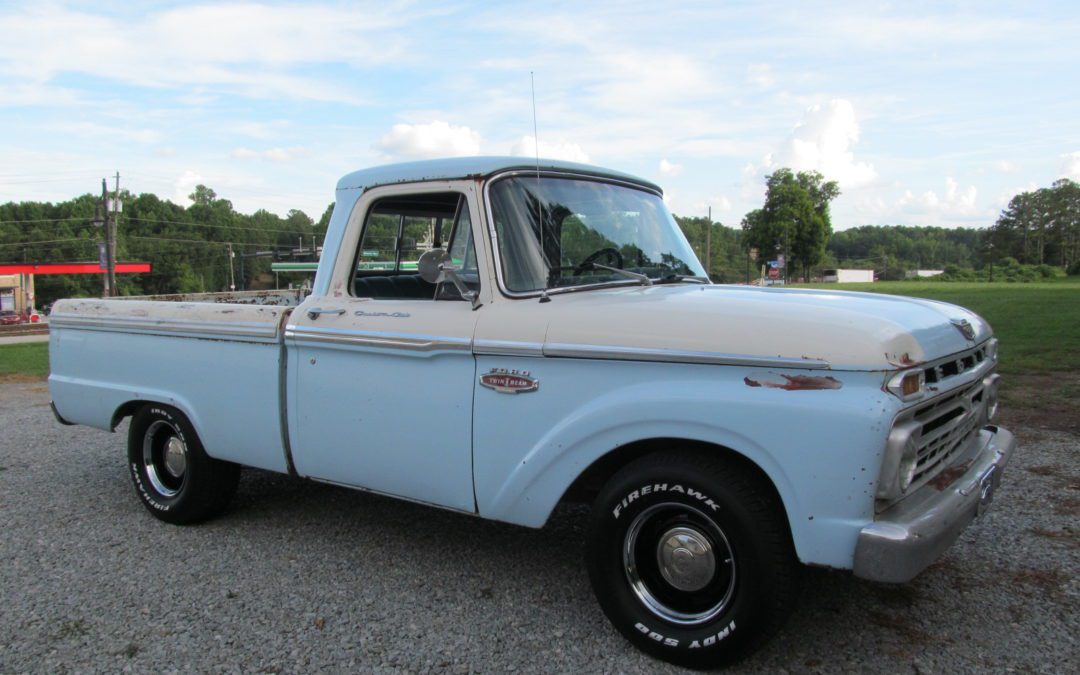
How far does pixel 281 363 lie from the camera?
3.93 metres

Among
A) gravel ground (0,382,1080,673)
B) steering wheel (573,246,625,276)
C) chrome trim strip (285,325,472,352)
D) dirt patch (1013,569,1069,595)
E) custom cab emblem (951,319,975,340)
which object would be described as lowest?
gravel ground (0,382,1080,673)

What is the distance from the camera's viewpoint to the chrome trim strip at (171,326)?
13.2 feet

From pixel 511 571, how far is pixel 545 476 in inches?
39.1

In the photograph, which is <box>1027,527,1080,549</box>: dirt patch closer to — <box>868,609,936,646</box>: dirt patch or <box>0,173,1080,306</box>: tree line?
<box>868,609,936,646</box>: dirt patch

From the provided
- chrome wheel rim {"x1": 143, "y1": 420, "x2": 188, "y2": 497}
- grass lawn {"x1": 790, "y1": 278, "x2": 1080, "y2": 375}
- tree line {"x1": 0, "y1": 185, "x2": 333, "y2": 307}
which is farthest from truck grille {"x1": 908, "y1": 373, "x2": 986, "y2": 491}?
tree line {"x1": 0, "y1": 185, "x2": 333, "y2": 307}

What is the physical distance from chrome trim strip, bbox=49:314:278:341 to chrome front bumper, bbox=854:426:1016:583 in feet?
9.85

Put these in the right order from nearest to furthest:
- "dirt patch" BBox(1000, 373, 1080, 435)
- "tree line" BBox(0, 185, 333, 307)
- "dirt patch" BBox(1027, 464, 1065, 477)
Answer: "dirt patch" BBox(1027, 464, 1065, 477) < "dirt patch" BBox(1000, 373, 1080, 435) < "tree line" BBox(0, 185, 333, 307)

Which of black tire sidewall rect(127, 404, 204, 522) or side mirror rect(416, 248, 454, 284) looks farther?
black tire sidewall rect(127, 404, 204, 522)

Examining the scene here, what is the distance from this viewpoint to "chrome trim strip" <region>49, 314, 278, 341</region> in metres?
4.02

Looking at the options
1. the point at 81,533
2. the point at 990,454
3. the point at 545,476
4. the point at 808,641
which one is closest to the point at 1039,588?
the point at 990,454

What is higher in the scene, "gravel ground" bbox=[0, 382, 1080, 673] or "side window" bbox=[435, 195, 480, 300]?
"side window" bbox=[435, 195, 480, 300]

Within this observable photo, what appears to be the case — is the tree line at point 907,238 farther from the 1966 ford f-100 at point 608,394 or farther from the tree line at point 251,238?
the 1966 ford f-100 at point 608,394

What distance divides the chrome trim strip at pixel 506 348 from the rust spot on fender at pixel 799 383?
0.88m

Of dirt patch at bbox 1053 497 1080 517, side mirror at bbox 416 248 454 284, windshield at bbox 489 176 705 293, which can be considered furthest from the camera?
dirt patch at bbox 1053 497 1080 517
